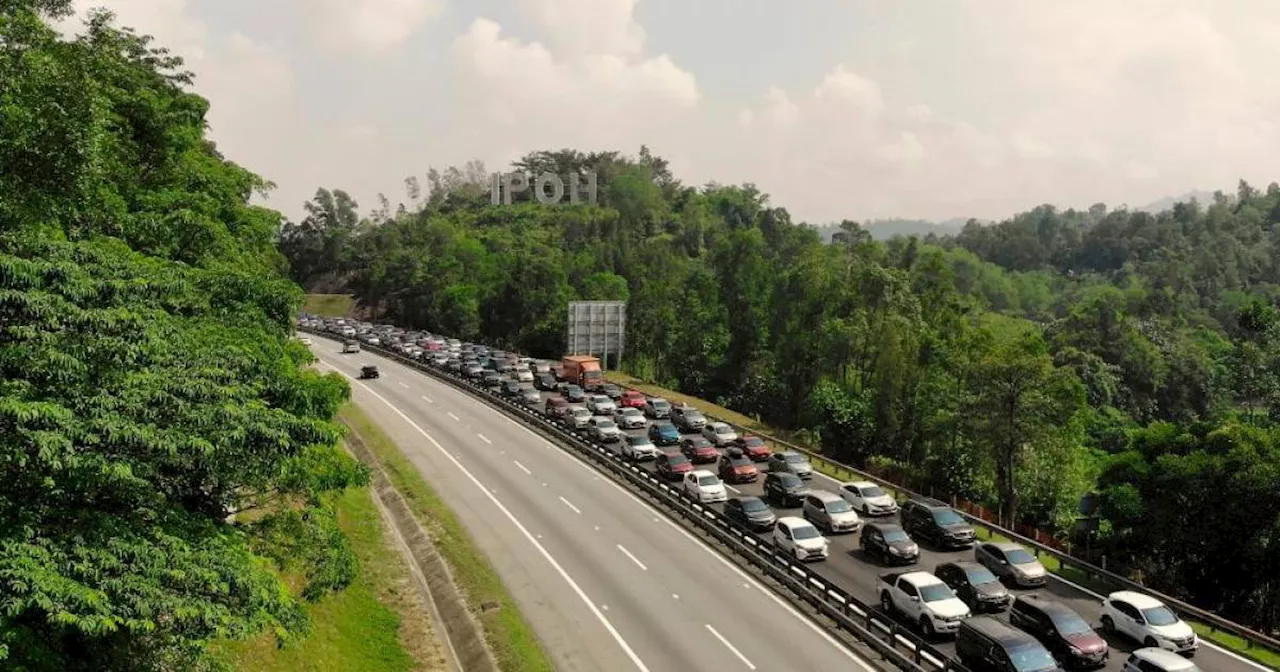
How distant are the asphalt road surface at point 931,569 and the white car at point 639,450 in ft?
36.1

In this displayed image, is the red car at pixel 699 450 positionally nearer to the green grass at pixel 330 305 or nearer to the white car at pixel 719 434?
the white car at pixel 719 434

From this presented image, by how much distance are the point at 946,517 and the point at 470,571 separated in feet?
62.2

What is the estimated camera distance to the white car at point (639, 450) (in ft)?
155

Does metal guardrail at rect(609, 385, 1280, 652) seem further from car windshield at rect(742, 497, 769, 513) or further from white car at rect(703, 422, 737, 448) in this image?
white car at rect(703, 422, 737, 448)

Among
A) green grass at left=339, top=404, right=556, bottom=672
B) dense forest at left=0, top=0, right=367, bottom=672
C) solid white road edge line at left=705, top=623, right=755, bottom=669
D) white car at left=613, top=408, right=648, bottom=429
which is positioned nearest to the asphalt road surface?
solid white road edge line at left=705, top=623, right=755, bottom=669

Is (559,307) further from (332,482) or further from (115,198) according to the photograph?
(332,482)

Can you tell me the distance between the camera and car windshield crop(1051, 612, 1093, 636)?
23062 mm

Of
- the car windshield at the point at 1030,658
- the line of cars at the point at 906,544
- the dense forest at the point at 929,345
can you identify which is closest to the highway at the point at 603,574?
the line of cars at the point at 906,544

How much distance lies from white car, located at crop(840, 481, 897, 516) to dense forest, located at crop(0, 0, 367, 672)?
79.6 ft

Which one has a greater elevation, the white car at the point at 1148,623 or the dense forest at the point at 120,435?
the dense forest at the point at 120,435

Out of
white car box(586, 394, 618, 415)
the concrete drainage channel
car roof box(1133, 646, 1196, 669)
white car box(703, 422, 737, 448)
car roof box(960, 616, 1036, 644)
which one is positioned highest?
white car box(586, 394, 618, 415)

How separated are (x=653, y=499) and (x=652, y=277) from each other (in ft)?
230

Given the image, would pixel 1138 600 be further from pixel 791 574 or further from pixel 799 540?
pixel 799 540

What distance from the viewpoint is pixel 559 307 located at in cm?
10306
